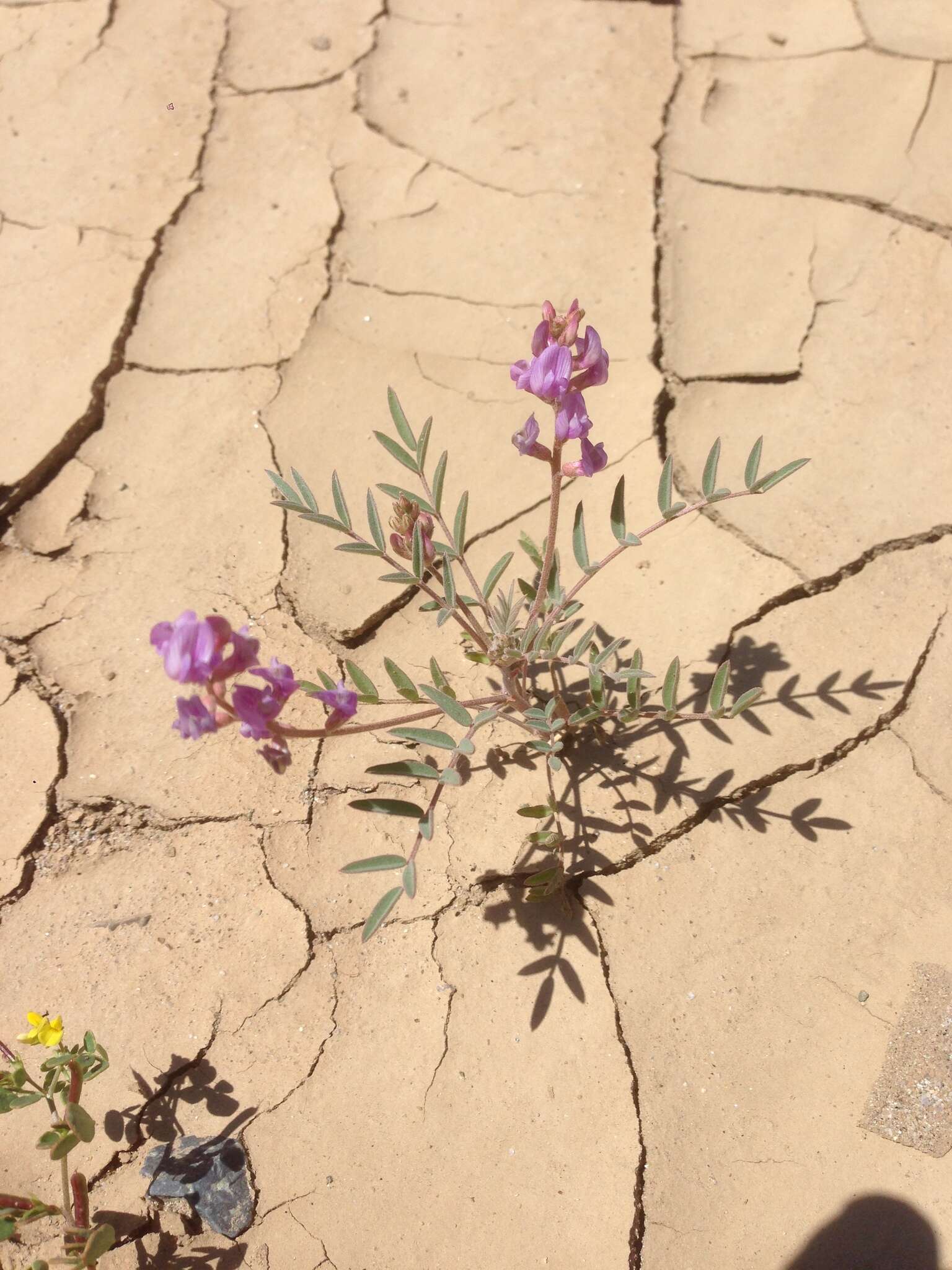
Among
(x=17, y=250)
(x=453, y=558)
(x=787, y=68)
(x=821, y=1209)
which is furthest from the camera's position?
(x=787, y=68)

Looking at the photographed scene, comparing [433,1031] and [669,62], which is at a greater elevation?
[669,62]

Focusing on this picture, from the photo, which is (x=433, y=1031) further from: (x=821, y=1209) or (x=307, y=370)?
(x=307, y=370)

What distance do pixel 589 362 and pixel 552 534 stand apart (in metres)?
0.36

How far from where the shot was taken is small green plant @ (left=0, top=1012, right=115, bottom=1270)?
178 centimetres

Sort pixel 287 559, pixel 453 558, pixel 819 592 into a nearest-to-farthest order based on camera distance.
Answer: pixel 453 558, pixel 819 592, pixel 287 559

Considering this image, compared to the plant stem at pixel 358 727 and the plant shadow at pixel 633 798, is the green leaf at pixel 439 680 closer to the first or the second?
the plant stem at pixel 358 727

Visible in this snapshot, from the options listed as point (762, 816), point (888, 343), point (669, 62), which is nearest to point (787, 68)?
point (669, 62)

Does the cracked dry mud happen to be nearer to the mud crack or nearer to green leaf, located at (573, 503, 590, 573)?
the mud crack

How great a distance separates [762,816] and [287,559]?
1.44 m

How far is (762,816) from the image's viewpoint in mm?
2223

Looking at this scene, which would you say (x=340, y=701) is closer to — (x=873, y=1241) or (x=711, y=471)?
(x=711, y=471)

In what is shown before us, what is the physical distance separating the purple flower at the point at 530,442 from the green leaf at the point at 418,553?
262 millimetres

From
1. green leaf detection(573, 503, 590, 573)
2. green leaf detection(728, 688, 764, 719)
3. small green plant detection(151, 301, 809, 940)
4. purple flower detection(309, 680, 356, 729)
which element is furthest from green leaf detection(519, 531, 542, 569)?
purple flower detection(309, 680, 356, 729)

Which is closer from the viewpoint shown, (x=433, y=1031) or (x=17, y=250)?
(x=433, y=1031)
